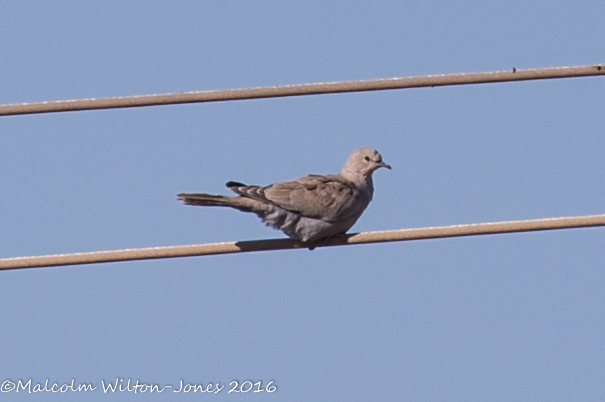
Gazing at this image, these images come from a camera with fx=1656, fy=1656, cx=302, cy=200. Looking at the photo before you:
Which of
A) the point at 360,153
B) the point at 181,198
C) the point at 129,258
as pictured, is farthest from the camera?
the point at 360,153

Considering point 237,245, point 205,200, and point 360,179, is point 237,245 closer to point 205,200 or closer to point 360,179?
point 205,200

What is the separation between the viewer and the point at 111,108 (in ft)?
38.0

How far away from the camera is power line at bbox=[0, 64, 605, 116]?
37.9ft

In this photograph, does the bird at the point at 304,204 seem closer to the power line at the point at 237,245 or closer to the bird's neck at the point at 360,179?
the bird's neck at the point at 360,179

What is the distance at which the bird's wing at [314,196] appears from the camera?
13.4m

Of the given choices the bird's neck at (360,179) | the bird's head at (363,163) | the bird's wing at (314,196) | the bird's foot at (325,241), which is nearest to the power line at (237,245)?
the bird's wing at (314,196)

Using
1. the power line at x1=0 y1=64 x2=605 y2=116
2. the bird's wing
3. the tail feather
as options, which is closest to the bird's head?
the bird's wing

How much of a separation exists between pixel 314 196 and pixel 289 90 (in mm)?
2170

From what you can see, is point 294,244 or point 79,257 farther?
point 294,244

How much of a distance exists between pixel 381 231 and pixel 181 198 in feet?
6.24

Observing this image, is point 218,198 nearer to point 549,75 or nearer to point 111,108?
point 111,108

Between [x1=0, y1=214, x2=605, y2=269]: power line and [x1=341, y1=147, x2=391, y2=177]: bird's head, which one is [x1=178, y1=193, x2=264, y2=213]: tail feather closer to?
[x1=0, y1=214, x2=605, y2=269]: power line

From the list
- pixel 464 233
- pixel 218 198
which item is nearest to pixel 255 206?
pixel 218 198

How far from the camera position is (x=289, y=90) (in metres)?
11.6
